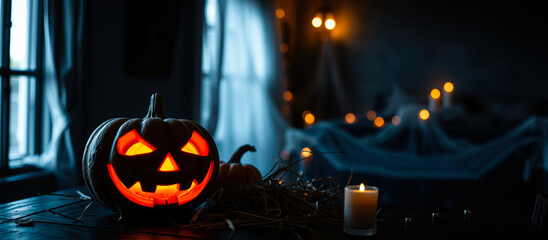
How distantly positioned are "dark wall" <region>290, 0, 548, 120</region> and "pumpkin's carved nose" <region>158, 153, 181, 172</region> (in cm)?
530

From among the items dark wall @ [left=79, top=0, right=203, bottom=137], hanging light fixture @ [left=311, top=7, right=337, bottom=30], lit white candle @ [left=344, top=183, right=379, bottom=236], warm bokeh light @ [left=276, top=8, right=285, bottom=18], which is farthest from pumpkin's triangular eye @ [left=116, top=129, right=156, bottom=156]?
hanging light fixture @ [left=311, top=7, right=337, bottom=30]

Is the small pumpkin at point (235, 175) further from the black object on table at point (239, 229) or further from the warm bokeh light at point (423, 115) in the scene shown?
the warm bokeh light at point (423, 115)

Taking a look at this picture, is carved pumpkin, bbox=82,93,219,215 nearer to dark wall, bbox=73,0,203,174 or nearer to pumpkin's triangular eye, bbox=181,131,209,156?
pumpkin's triangular eye, bbox=181,131,209,156

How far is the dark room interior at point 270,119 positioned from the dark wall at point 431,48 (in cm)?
2

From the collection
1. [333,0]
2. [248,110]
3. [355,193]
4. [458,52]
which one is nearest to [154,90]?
[248,110]

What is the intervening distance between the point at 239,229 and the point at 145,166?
220 millimetres

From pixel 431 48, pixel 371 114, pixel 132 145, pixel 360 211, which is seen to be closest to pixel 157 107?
pixel 132 145

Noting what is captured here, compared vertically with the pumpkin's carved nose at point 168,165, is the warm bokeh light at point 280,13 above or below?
above

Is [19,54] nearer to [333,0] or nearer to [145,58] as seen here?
[145,58]

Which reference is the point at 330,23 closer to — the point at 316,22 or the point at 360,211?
the point at 316,22

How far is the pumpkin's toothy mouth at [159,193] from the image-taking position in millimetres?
878

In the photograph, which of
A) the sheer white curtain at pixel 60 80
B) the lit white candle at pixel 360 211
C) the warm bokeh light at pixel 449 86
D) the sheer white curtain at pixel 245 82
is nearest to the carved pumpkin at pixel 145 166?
the lit white candle at pixel 360 211

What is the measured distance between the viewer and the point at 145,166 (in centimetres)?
87

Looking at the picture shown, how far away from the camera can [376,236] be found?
766mm
